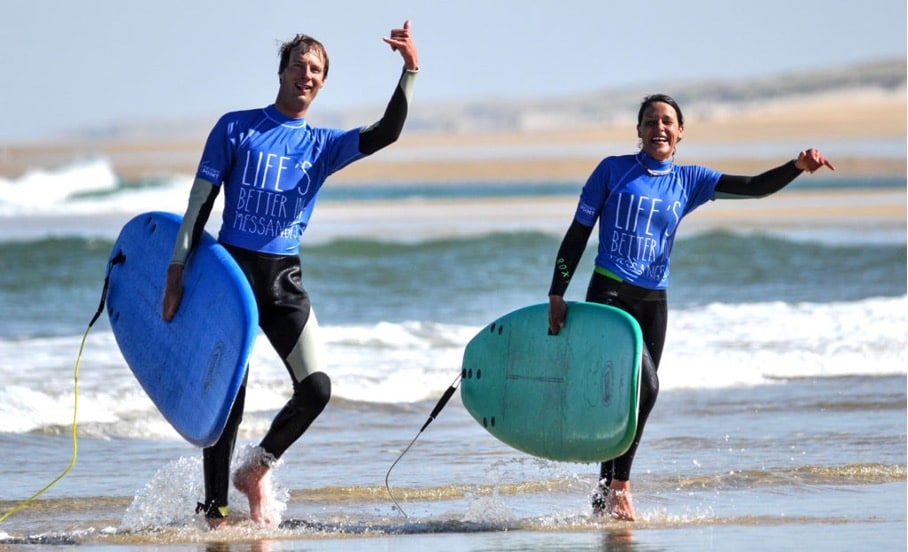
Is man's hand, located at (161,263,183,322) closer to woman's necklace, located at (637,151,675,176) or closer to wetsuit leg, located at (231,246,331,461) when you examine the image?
wetsuit leg, located at (231,246,331,461)

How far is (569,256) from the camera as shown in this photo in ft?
17.5

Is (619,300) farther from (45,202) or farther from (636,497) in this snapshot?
(45,202)

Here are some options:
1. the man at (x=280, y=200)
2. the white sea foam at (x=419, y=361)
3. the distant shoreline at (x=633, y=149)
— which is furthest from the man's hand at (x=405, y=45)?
the distant shoreline at (x=633, y=149)

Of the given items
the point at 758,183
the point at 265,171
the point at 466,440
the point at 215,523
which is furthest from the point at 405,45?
the point at 466,440

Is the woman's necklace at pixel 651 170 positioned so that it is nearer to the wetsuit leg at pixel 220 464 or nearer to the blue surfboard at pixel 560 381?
the blue surfboard at pixel 560 381

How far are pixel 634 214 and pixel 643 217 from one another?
3 cm

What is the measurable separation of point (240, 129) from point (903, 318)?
796 centimetres

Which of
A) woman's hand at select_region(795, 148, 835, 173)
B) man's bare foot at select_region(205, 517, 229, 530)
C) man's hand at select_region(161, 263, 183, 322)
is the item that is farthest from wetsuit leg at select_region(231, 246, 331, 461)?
woman's hand at select_region(795, 148, 835, 173)

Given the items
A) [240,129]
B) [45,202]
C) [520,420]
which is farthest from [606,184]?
[45,202]

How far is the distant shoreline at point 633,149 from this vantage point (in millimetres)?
60531

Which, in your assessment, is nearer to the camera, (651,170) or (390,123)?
(390,123)

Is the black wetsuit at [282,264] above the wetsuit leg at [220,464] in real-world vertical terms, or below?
above

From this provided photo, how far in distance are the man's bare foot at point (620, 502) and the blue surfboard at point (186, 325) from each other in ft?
4.71

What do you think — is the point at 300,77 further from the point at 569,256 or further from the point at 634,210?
the point at 634,210
